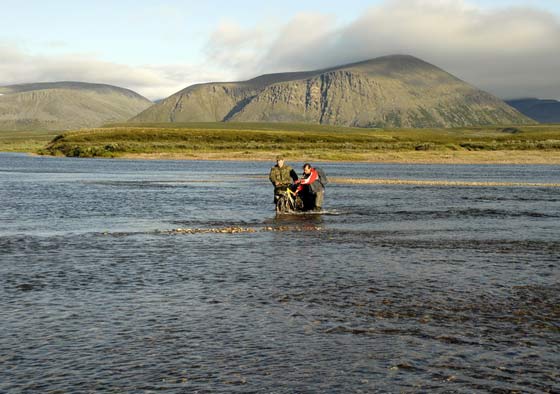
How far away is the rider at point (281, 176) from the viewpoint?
116 feet

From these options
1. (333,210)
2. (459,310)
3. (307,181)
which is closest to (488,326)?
(459,310)

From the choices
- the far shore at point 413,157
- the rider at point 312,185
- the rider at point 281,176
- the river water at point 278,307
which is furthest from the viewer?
the far shore at point 413,157

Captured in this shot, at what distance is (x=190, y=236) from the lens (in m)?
26.5

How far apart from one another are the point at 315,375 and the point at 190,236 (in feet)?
55.2

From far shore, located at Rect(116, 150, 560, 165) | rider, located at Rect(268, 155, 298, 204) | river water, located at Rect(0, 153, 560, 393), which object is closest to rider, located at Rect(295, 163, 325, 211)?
rider, located at Rect(268, 155, 298, 204)

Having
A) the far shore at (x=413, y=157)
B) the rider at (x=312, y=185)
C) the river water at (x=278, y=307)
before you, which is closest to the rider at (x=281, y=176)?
the rider at (x=312, y=185)

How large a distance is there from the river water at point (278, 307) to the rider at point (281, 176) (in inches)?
200

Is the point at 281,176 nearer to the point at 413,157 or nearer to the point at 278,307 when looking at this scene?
the point at 278,307

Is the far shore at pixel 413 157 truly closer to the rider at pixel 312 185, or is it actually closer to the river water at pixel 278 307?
the rider at pixel 312 185

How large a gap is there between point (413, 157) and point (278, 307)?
114249mm

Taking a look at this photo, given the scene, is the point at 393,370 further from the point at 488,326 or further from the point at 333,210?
the point at 333,210

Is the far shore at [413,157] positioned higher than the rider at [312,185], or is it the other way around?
the rider at [312,185]

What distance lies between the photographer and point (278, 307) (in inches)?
569

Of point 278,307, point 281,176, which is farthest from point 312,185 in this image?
point 278,307
